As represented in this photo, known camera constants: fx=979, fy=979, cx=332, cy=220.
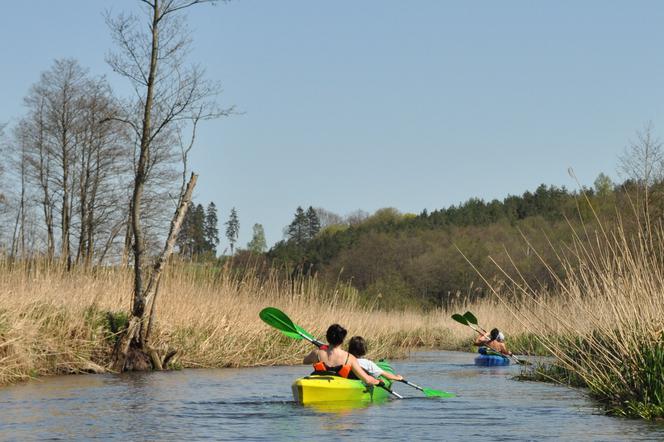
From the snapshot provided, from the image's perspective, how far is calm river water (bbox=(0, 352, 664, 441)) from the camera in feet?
28.8

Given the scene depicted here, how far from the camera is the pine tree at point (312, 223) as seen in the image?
10300 cm

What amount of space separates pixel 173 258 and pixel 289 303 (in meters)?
2.56

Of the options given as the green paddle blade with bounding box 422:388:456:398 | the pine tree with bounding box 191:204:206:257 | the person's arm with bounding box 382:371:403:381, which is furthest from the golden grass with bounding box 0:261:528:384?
the green paddle blade with bounding box 422:388:456:398

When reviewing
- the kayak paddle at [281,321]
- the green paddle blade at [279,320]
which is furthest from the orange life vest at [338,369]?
the green paddle blade at [279,320]

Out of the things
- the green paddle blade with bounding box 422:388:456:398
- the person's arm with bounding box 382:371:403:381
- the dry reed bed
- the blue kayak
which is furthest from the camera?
the blue kayak

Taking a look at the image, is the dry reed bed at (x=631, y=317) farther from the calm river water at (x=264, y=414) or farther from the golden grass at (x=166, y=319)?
the golden grass at (x=166, y=319)

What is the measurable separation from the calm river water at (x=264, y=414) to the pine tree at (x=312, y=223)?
290 feet

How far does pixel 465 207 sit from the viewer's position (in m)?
82.4

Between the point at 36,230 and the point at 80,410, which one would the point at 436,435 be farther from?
the point at 36,230

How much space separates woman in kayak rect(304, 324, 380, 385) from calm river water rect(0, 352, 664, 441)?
48 centimetres

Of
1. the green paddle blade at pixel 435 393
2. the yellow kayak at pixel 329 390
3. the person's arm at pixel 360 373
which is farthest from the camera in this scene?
the green paddle blade at pixel 435 393

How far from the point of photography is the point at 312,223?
103 meters

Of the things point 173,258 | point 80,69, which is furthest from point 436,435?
point 80,69

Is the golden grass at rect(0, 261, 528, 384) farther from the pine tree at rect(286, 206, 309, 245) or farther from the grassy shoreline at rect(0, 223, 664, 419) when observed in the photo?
the pine tree at rect(286, 206, 309, 245)
